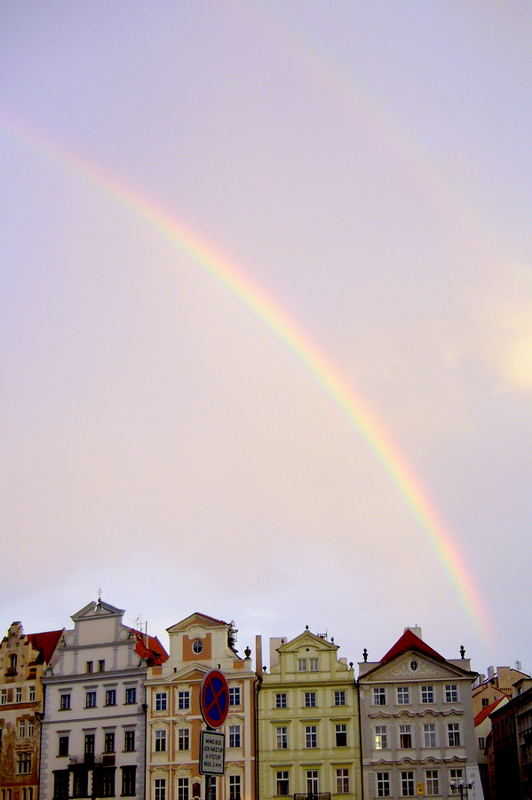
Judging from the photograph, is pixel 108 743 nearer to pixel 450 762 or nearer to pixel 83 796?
pixel 83 796

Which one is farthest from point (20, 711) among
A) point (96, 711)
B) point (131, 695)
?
point (131, 695)

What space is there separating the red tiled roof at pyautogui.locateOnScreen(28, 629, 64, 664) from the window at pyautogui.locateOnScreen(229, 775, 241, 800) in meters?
17.4

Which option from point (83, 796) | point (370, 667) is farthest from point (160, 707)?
point (370, 667)

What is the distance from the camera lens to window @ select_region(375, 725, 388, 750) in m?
64.1

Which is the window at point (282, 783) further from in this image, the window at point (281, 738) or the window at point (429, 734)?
the window at point (429, 734)

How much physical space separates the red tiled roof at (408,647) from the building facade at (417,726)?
99mm

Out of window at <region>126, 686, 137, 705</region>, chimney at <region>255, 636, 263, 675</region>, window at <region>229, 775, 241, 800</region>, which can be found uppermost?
chimney at <region>255, 636, 263, 675</region>

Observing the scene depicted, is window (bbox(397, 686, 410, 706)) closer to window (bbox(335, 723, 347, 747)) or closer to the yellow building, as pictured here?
the yellow building

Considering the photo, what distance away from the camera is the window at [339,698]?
215 ft

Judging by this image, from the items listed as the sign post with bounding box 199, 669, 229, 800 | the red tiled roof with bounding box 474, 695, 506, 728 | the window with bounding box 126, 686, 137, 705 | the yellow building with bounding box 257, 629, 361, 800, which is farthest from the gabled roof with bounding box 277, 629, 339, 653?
the sign post with bounding box 199, 669, 229, 800

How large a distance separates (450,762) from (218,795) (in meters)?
15.7

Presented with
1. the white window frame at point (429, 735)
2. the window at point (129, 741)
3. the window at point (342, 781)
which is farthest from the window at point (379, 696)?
the window at point (129, 741)

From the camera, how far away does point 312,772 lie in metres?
64.3

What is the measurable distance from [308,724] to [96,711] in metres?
15.5
